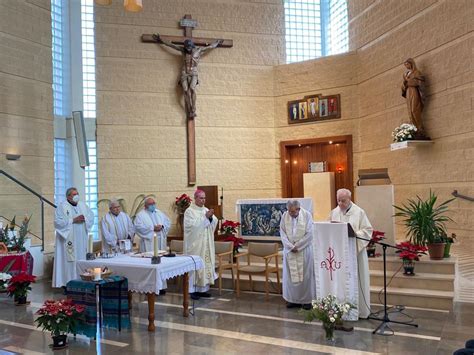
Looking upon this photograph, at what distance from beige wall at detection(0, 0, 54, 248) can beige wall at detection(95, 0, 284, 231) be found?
3.80ft

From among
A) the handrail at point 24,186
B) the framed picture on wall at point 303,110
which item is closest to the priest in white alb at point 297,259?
the framed picture on wall at point 303,110

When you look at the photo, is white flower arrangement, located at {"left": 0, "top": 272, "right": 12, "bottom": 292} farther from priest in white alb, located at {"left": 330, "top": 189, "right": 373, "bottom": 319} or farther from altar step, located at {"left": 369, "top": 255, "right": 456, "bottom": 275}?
altar step, located at {"left": 369, "top": 255, "right": 456, "bottom": 275}

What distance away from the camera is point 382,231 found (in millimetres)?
8055

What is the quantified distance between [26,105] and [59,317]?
627 cm

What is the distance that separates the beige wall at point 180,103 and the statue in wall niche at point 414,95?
157 inches

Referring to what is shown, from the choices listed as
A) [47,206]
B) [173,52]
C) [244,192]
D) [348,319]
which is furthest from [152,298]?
[173,52]

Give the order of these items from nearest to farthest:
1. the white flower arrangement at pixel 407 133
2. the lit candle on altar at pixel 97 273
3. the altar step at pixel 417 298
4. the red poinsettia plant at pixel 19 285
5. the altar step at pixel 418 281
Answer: the lit candle on altar at pixel 97 273, the altar step at pixel 417 298, the altar step at pixel 418 281, the red poinsettia plant at pixel 19 285, the white flower arrangement at pixel 407 133

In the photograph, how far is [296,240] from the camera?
704 cm

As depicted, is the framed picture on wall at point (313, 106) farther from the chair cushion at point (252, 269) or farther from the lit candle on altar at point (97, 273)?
the lit candle on altar at point (97, 273)

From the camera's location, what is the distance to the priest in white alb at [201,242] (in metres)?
7.61

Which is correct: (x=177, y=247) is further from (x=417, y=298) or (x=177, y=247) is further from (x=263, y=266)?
(x=417, y=298)

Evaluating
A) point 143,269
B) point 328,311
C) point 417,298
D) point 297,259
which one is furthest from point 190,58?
point 328,311

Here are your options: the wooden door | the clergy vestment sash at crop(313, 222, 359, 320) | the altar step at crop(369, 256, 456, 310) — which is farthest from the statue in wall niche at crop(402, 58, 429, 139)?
the clergy vestment sash at crop(313, 222, 359, 320)

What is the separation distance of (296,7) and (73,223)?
8061 mm
